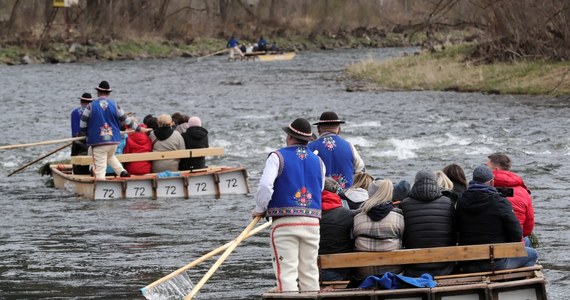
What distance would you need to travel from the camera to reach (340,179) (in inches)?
539

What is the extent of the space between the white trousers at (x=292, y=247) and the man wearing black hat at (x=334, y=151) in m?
3.00

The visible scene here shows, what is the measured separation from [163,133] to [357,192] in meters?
8.90

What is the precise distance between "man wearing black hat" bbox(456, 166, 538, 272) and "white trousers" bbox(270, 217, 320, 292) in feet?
4.66

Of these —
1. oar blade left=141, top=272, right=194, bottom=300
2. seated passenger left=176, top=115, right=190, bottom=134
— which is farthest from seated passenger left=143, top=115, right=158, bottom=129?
oar blade left=141, top=272, right=194, bottom=300

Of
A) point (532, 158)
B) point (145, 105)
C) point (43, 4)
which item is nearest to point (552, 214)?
point (532, 158)

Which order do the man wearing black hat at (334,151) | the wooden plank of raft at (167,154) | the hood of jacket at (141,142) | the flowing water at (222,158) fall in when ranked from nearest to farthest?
the man wearing black hat at (334,151)
the flowing water at (222,158)
the wooden plank of raft at (167,154)
the hood of jacket at (141,142)

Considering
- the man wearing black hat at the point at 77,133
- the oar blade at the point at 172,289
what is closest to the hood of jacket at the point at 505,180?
the oar blade at the point at 172,289

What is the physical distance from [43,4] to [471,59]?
4557 centimetres

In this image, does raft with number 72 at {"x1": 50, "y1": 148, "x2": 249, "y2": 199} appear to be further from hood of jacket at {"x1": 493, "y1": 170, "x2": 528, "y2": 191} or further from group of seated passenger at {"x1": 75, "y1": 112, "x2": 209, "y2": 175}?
hood of jacket at {"x1": 493, "y1": 170, "x2": 528, "y2": 191}

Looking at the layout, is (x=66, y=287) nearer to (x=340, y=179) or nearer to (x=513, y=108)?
(x=340, y=179)

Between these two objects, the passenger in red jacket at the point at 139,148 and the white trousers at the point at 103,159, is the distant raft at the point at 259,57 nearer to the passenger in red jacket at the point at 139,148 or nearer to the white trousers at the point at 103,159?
the passenger in red jacket at the point at 139,148

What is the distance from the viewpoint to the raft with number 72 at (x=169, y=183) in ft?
67.1

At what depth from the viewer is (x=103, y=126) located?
66.5 feet

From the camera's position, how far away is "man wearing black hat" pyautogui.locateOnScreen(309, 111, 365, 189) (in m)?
13.6
